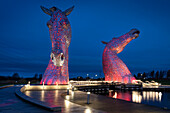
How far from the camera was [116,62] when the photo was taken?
3488cm

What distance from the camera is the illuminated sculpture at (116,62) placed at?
34.5 m

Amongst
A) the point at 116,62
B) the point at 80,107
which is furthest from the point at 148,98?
the point at 116,62

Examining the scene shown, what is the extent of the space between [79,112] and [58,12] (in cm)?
2191

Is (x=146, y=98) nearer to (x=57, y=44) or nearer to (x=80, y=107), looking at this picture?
(x=57, y=44)

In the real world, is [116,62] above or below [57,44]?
below

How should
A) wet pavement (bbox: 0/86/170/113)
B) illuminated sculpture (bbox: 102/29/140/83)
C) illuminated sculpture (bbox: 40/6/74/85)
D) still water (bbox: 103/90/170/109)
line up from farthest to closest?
1. illuminated sculpture (bbox: 102/29/140/83)
2. illuminated sculpture (bbox: 40/6/74/85)
3. still water (bbox: 103/90/170/109)
4. wet pavement (bbox: 0/86/170/113)

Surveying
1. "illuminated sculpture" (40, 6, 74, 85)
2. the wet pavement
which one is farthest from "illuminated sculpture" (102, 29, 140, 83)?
the wet pavement

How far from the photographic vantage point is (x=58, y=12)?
2633 centimetres

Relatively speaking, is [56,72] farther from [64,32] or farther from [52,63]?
[64,32]

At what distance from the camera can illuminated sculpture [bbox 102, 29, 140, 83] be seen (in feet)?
113

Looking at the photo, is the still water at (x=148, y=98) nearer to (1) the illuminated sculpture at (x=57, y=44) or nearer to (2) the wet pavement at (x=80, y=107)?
(2) the wet pavement at (x=80, y=107)

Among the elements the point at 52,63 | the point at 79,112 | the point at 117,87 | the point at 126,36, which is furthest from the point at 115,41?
the point at 79,112

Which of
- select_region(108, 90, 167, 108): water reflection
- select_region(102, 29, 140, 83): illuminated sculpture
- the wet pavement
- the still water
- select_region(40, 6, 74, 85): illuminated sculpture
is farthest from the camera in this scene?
select_region(102, 29, 140, 83): illuminated sculpture

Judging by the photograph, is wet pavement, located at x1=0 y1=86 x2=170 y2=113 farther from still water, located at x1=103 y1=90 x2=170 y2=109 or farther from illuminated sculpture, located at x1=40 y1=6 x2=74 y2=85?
illuminated sculpture, located at x1=40 y1=6 x2=74 y2=85
